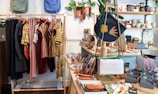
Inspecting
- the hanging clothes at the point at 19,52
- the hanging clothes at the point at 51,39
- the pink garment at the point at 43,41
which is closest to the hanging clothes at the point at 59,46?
the hanging clothes at the point at 51,39

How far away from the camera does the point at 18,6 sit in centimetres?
359

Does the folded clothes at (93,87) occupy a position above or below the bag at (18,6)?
below

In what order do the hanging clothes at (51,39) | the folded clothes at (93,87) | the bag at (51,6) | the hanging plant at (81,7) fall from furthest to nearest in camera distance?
the hanging plant at (81,7), the bag at (51,6), the hanging clothes at (51,39), the folded clothes at (93,87)

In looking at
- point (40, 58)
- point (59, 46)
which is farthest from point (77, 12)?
point (40, 58)

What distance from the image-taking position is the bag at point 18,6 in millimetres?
3574

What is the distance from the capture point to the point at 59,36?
3.25 meters

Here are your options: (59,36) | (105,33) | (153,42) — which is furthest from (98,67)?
(153,42)

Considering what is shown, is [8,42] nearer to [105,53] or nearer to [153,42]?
[105,53]

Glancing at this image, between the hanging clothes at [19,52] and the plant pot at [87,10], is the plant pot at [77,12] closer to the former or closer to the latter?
the plant pot at [87,10]

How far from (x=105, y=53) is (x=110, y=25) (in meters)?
0.26

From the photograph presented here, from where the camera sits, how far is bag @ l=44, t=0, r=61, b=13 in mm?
3693

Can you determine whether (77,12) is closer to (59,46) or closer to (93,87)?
(59,46)

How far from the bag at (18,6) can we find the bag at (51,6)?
37cm

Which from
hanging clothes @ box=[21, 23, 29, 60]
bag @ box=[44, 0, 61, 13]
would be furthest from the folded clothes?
bag @ box=[44, 0, 61, 13]
